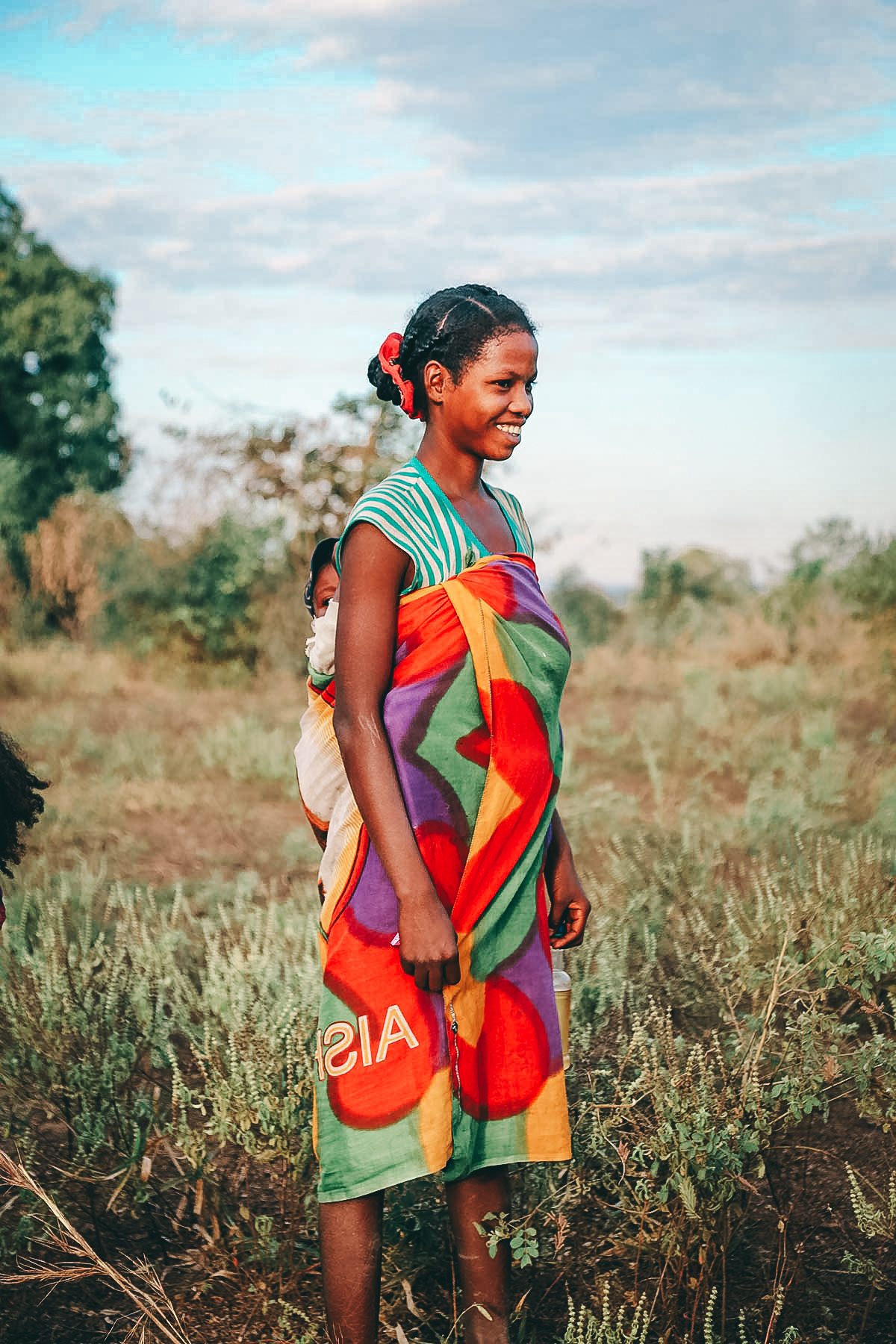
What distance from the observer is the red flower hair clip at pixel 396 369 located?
1.92 metres

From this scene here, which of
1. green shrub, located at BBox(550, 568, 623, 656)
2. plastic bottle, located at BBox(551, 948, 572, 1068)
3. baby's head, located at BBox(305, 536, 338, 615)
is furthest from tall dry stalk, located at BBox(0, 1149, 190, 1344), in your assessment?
green shrub, located at BBox(550, 568, 623, 656)

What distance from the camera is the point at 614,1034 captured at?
2.99 metres

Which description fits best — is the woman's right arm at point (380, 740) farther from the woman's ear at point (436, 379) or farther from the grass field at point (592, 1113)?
the grass field at point (592, 1113)

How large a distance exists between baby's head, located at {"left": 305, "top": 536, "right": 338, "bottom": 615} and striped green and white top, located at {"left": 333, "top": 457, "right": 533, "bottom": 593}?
1.55 ft

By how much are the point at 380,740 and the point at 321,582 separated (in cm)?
86

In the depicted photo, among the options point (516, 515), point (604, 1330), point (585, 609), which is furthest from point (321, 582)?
point (585, 609)

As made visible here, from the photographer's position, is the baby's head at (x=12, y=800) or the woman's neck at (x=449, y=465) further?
the baby's head at (x=12, y=800)

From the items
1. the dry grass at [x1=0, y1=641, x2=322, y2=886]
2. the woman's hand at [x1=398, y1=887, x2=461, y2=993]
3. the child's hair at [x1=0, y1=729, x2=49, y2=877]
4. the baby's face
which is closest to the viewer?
the woman's hand at [x1=398, y1=887, x2=461, y2=993]

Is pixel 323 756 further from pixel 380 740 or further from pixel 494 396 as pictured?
pixel 494 396

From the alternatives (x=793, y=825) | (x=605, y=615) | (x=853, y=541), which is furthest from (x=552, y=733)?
(x=605, y=615)

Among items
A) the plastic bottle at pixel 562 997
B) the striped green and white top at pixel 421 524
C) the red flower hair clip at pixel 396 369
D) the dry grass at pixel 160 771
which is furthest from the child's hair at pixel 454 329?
the dry grass at pixel 160 771

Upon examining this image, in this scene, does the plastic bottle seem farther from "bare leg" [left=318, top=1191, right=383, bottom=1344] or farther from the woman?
"bare leg" [left=318, top=1191, right=383, bottom=1344]

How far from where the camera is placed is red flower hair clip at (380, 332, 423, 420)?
1922 mm

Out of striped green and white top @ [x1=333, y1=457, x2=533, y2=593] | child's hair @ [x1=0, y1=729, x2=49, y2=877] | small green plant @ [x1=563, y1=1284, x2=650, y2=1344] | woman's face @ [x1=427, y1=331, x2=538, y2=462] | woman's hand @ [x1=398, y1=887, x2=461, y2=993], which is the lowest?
small green plant @ [x1=563, y1=1284, x2=650, y2=1344]
